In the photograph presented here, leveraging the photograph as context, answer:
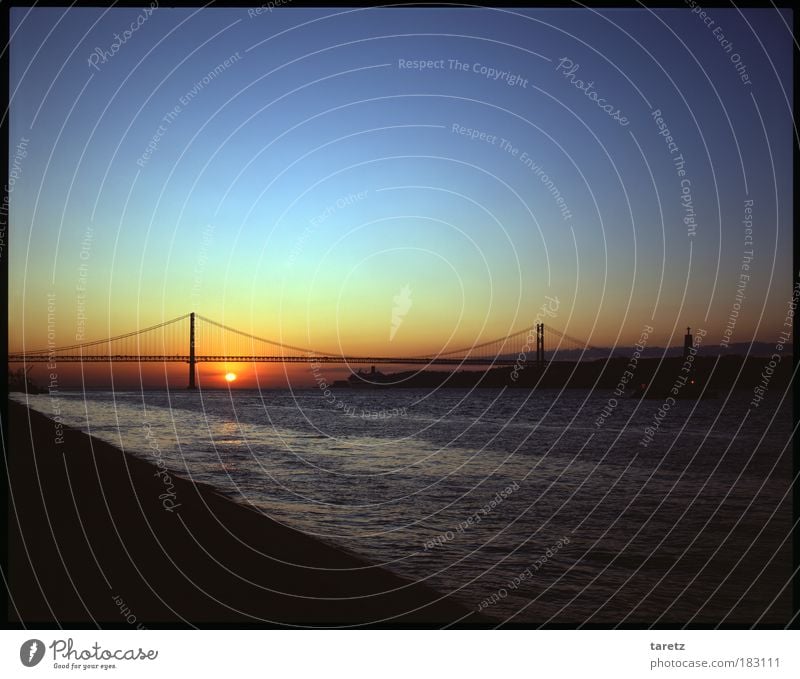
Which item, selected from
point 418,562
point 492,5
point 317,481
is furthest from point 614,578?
point 317,481

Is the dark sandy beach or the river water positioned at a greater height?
the dark sandy beach

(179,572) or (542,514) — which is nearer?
(179,572)

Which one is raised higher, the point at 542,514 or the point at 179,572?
the point at 179,572

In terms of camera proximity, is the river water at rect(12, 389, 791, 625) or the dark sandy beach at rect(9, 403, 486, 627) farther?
the river water at rect(12, 389, 791, 625)

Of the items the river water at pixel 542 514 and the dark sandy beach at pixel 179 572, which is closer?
the dark sandy beach at pixel 179 572

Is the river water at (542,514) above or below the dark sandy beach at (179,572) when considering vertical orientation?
below

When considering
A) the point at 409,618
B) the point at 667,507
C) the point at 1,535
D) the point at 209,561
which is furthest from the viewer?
the point at 667,507

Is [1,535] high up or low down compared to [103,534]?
up
